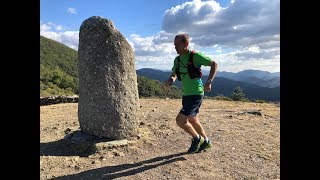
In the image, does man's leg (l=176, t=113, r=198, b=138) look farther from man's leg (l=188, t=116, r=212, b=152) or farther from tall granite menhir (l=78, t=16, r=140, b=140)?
tall granite menhir (l=78, t=16, r=140, b=140)

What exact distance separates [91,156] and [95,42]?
243 cm

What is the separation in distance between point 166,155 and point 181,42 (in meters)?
2.33

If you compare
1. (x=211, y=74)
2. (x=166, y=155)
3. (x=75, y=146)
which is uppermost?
(x=211, y=74)

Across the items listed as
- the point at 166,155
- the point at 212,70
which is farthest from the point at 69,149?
the point at 212,70

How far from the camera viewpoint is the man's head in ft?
23.2

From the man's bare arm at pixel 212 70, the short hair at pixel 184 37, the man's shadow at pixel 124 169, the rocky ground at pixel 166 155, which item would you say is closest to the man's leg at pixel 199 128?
the rocky ground at pixel 166 155

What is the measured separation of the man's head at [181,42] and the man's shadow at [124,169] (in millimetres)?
2114

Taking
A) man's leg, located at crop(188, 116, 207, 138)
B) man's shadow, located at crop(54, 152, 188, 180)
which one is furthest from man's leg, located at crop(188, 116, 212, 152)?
man's shadow, located at crop(54, 152, 188, 180)

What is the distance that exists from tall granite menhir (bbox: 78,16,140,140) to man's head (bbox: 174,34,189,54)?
65.0 inches

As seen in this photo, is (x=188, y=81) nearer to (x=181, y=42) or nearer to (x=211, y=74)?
(x=211, y=74)

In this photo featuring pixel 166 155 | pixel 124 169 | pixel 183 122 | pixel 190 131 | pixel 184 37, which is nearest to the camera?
pixel 124 169

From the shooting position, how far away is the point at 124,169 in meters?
6.96

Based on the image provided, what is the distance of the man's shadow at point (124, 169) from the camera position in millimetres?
6633

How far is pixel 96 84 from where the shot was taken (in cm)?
821
